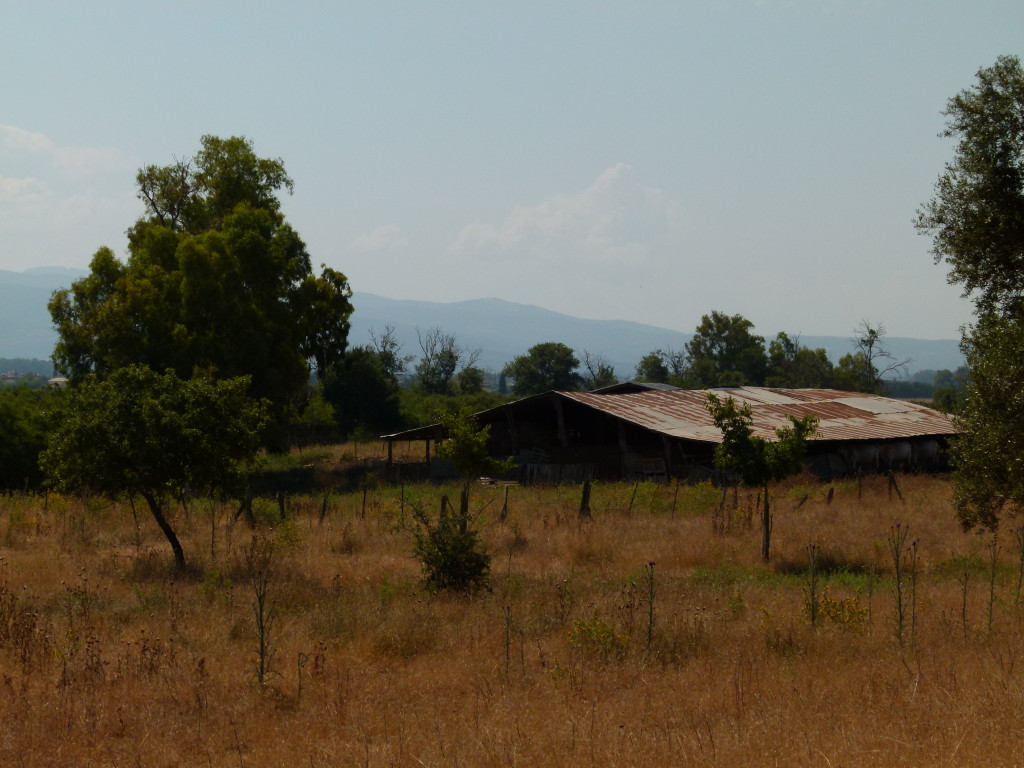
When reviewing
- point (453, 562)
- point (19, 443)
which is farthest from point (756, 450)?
point (19, 443)

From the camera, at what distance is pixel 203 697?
8781mm

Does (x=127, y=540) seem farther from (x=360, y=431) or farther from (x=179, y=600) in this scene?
(x=360, y=431)

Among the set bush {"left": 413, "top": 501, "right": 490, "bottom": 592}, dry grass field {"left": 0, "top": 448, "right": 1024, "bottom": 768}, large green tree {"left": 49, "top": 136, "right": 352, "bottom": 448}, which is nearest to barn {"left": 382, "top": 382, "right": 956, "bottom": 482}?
large green tree {"left": 49, "top": 136, "right": 352, "bottom": 448}

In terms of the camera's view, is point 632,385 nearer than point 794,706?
No

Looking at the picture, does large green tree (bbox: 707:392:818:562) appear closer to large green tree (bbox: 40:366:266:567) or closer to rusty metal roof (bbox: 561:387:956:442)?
large green tree (bbox: 40:366:266:567)

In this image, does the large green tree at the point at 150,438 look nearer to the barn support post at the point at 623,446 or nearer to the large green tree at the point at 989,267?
the large green tree at the point at 989,267

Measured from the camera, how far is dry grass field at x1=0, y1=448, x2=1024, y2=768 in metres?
7.18

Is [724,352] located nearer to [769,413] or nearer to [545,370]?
[545,370]

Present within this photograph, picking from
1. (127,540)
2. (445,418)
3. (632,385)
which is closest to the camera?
(127,540)

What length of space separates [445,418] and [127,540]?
33.3ft

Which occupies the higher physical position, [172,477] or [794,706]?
[172,477]

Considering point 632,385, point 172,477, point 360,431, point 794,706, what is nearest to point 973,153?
point 794,706

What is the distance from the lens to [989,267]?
1697 centimetres

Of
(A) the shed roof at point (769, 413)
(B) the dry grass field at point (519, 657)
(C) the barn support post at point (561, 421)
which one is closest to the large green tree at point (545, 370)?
(A) the shed roof at point (769, 413)
